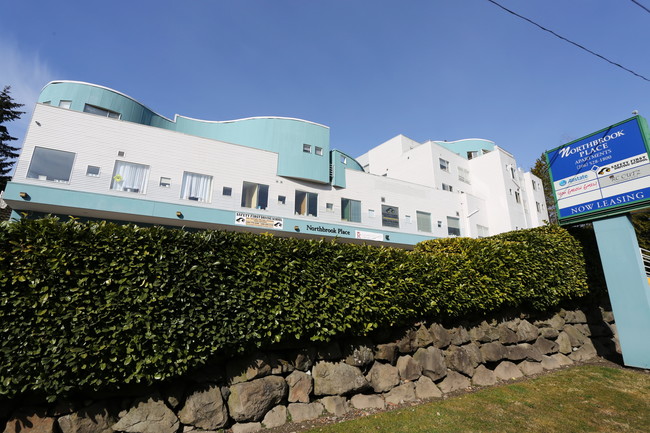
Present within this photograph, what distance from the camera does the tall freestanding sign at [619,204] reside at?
27.8ft

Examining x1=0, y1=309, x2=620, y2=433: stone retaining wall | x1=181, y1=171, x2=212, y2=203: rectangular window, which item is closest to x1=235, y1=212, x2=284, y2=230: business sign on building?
x1=181, y1=171, x2=212, y2=203: rectangular window

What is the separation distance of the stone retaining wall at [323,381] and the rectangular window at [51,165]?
17.9 metres

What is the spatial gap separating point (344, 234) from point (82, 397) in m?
20.7

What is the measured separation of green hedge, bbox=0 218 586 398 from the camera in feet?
13.2

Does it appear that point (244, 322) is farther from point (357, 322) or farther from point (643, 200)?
point (643, 200)

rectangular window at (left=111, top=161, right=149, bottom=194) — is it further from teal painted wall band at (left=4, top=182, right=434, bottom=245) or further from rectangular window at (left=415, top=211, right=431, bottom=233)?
rectangular window at (left=415, top=211, right=431, bottom=233)

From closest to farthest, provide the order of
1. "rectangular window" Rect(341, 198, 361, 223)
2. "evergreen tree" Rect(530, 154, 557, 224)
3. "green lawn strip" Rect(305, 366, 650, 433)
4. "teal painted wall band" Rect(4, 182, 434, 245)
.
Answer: "green lawn strip" Rect(305, 366, 650, 433), "teal painted wall band" Rect(4, 182, 434, 245), "rectangular window" Rect(341, 198, 361, 223), "evergreen tree" Rect(530, 154, 557, 224)

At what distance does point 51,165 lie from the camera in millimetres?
17328

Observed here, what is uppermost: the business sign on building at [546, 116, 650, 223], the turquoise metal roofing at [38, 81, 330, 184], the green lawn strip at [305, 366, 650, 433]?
the turquoise metal roofing at [38, 81, 330, 184]

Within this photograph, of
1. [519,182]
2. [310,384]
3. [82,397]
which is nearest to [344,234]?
[310,384]

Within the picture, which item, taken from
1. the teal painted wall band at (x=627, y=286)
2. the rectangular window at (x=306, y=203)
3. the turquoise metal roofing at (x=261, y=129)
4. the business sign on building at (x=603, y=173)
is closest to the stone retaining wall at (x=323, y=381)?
the teal painted wall band at (x=627, y=286)

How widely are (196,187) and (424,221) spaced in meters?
20.3

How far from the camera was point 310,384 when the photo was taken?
229 inches

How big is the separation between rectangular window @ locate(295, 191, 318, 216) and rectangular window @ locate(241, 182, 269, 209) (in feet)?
8.64
